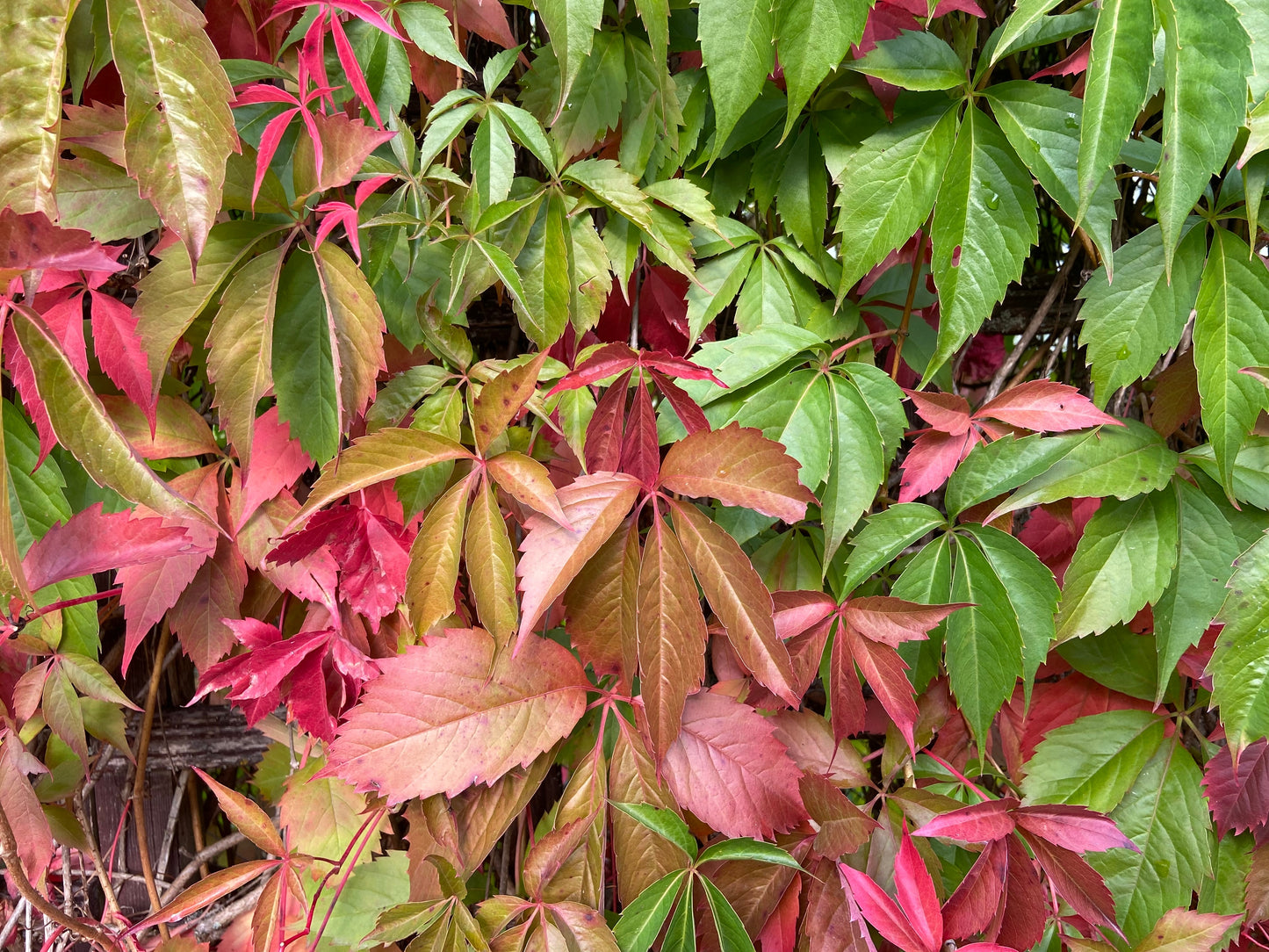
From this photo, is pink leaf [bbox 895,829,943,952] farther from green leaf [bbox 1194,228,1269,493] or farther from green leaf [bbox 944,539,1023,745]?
green leaf [bbox 1194,228,1269,493]

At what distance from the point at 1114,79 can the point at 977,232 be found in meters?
0.15

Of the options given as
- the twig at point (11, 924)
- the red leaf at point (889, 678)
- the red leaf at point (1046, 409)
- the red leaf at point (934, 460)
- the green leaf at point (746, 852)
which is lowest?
the twig at point (11, 924)

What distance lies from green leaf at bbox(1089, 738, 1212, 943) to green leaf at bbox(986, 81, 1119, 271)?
53cm

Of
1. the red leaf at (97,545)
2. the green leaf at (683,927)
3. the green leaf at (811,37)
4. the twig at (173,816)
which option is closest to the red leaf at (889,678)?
the green leaf at (683,927)

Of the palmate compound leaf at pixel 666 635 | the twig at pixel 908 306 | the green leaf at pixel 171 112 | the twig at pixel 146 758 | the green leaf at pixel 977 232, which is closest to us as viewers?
the green leaf at pixel 171 112

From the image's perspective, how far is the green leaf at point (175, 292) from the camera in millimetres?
664

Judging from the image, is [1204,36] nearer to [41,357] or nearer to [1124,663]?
[1124,663]

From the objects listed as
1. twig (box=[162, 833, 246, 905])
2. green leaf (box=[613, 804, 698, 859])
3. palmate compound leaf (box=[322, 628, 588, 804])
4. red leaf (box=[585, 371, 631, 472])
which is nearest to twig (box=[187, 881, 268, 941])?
twig (box=[162, 833, 246, 905])

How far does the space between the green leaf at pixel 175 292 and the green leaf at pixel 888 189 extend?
53cm

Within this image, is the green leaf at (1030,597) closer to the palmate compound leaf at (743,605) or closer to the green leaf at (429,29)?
the palmate compound leaf at (743,605)

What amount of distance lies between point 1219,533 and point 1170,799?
0.89 feet

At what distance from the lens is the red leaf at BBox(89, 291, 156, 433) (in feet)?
2.30

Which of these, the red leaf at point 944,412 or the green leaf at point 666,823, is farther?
the red leaf at point 944,412

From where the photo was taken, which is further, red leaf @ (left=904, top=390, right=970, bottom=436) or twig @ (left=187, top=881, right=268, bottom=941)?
twig @ (left=187, top=881, right=268, bottom=941)
